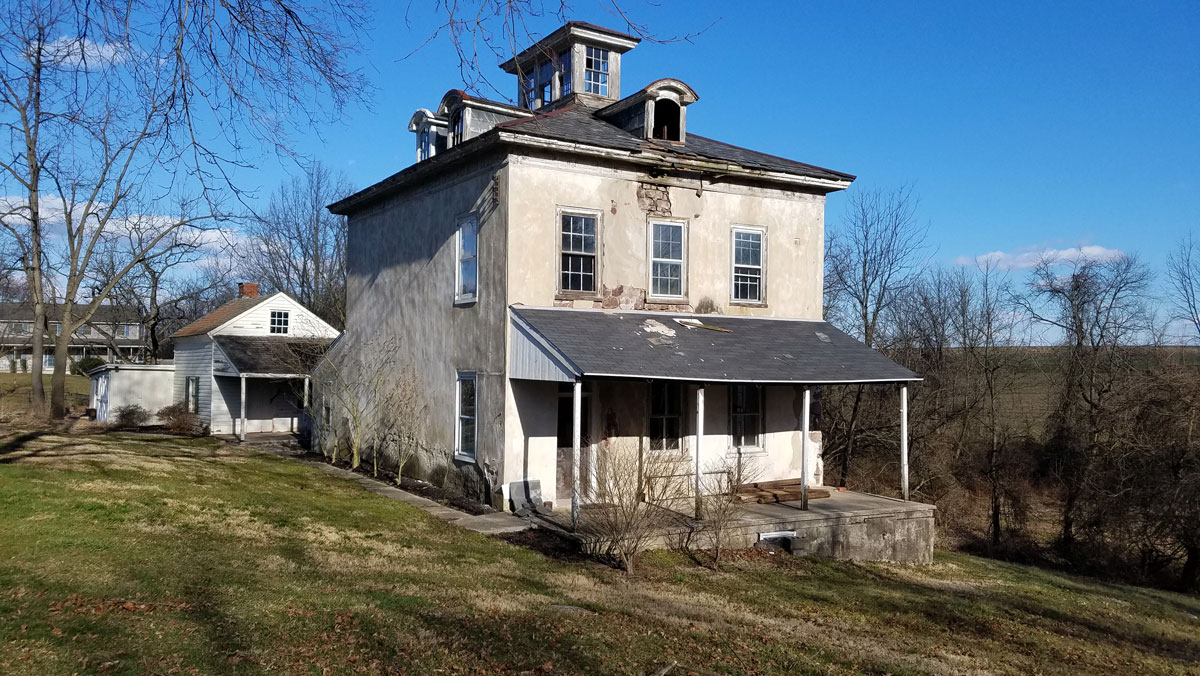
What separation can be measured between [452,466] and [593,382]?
322 centimetres

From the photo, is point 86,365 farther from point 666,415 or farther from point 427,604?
point 427,604

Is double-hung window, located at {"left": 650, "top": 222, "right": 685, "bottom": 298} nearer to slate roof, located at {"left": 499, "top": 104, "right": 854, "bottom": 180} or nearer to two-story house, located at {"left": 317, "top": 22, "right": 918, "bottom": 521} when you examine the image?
two-story house, located at {"left": 317, "top": 22, "right": 918, "bottom": 521}

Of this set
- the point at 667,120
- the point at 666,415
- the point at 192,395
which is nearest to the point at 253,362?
the point at 192,395

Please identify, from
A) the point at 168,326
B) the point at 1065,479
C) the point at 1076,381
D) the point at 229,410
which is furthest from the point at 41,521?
the point at 168,326

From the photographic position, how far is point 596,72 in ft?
65.2

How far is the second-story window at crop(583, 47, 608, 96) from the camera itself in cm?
1969

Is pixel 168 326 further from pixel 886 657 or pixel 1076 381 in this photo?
pixel 886 657

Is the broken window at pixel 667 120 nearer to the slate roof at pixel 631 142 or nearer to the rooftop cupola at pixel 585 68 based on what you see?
the slate roof at pixel 631 142

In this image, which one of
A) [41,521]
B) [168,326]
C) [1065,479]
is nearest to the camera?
[41,521]

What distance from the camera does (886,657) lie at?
8219 mm

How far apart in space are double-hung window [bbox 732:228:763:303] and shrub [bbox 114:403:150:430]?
74.4ft

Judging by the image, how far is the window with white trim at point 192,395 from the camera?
29.9 metres

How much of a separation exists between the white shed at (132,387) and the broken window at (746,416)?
22917mm

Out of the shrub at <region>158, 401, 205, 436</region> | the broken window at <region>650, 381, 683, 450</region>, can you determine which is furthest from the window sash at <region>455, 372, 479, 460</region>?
the shrub at <region>158, 401, 205, 436</region>
